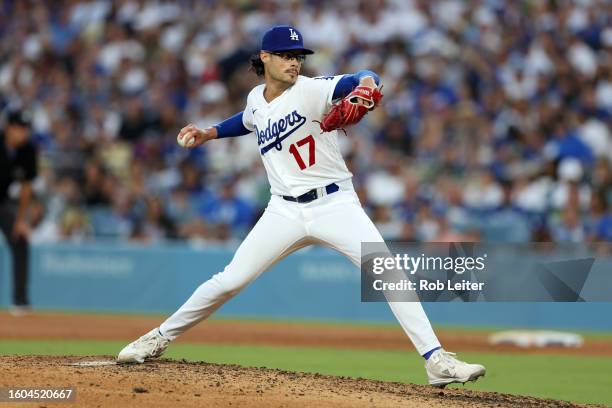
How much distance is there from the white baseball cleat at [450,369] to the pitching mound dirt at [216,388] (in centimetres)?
13

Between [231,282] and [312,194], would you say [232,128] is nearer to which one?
[312,194]

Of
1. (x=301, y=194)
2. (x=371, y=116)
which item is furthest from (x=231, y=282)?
(x=371, y=116)

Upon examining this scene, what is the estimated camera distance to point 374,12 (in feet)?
53.0

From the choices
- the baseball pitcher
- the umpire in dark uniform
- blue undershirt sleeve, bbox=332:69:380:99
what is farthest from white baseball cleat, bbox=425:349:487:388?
the umpire in dark uniform

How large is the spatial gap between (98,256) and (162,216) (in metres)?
1.03

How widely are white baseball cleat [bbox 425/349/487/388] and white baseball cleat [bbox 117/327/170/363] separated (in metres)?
1.66

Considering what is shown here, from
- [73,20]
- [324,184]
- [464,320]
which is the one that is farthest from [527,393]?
[73,20]

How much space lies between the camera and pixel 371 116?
14.9m

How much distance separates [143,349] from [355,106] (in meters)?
2.04

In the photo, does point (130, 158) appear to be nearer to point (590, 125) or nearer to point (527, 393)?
point (590, 125)

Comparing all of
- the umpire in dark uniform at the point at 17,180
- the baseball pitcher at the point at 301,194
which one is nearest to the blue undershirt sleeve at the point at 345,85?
the baseball pitcher at the point at 301,194

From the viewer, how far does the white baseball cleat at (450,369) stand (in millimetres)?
5828

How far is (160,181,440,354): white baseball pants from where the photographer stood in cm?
595

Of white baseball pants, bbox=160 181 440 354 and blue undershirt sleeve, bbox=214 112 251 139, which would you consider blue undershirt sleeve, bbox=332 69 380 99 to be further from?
blue undershirt sleeve, bbox=214 112 251 139
